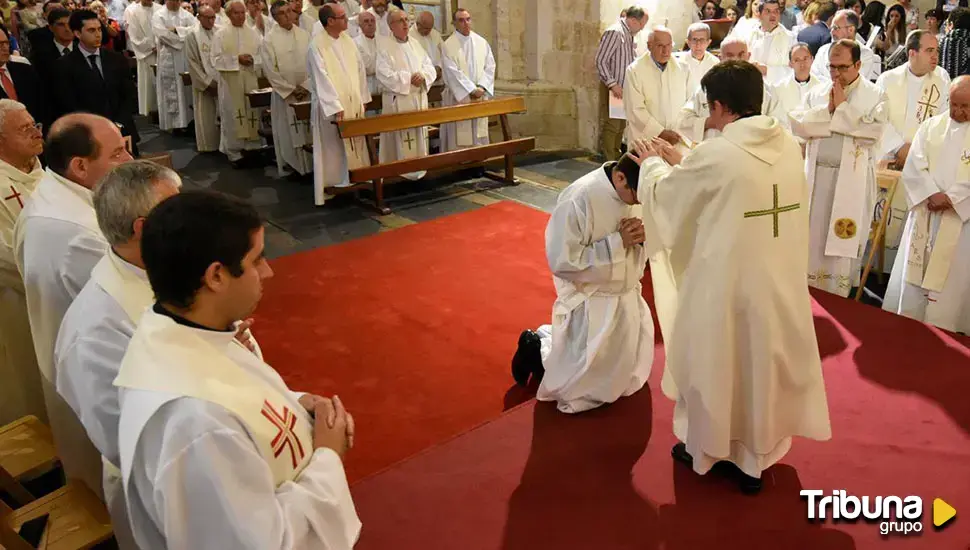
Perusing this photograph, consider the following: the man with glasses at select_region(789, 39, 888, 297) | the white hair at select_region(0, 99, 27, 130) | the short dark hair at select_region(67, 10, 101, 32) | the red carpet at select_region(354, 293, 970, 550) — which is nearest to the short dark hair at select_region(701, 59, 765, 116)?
the red carpet at select_region(354, 293, 970, 550)

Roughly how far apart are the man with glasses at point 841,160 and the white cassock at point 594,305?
215 cm

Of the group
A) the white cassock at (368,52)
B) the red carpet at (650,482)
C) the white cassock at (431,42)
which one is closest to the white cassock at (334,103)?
the white cassock at (368,52)

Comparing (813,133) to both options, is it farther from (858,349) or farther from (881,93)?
(858,349)

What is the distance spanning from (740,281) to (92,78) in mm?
5612

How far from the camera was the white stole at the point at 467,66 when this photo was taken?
29.4 feet

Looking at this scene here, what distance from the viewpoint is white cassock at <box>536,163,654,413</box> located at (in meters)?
3.59

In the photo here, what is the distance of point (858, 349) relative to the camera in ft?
14.4

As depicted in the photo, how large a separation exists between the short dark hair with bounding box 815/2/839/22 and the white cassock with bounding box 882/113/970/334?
16.0 ft

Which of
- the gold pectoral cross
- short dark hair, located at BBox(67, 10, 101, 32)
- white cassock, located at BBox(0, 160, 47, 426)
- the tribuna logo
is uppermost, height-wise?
short dark hair, located at BBox(67, 10, 101, 32)

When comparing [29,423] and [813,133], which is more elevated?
[813,133]

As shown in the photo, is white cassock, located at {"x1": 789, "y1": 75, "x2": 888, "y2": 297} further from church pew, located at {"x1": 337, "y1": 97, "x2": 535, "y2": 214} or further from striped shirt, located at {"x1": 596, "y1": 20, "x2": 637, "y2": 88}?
striped shirt, located at {"x1": 596, "y1": 20, "x2": 637, "y2": 88}

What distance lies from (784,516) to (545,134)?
769 cm

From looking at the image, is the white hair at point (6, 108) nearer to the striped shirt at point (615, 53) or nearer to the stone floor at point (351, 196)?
the stone floor at point (351, 196)

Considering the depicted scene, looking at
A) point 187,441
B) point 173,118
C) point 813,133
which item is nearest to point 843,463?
point 813,133
